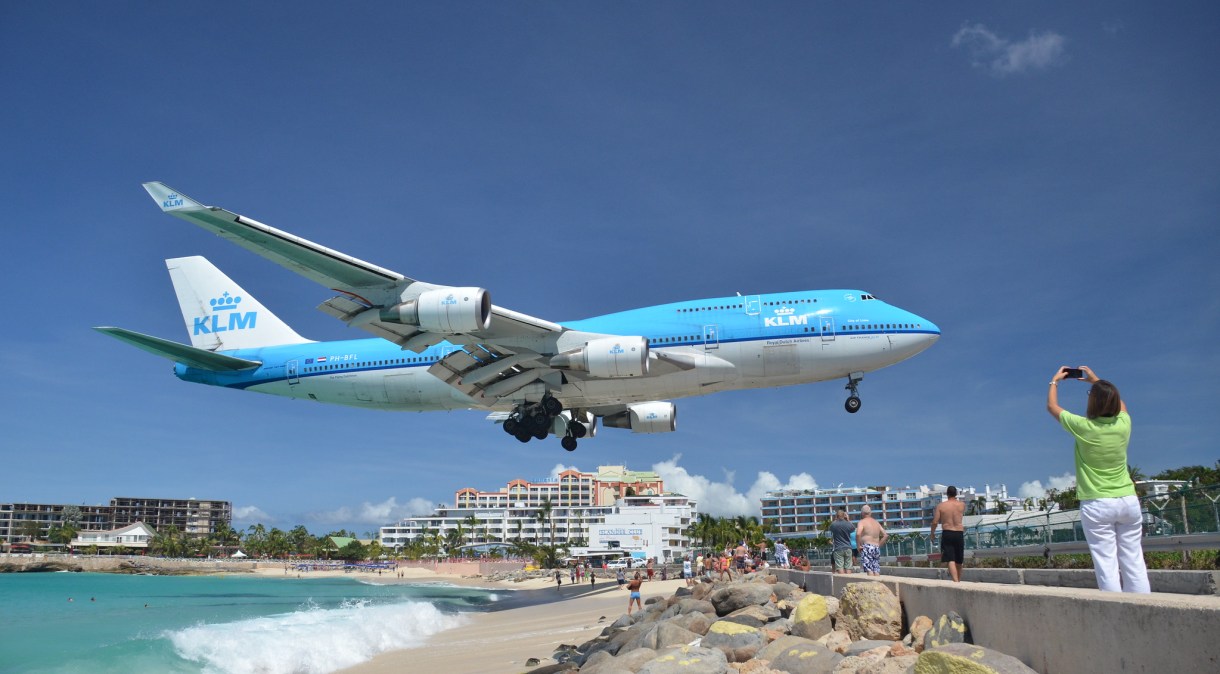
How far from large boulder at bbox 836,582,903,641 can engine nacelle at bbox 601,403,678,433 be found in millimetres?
23683

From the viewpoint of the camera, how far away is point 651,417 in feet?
109

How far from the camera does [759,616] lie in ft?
45.1

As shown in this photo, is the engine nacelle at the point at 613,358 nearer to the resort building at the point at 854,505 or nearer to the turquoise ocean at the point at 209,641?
the turquoise ocean at the point at 209,641

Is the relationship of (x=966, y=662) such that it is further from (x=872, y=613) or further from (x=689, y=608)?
(x=689, y=608)

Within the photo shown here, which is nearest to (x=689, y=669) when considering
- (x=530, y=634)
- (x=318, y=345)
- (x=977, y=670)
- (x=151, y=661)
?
(x=977, y=670)

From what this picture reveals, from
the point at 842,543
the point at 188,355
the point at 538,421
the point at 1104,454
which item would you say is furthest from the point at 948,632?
the point at 188,355

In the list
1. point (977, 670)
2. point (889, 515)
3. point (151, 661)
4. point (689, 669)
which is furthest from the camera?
point (889, 515)

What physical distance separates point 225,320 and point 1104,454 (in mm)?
34911

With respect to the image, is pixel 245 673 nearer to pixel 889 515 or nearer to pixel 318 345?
pixel 318 345

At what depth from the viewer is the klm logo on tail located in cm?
3422

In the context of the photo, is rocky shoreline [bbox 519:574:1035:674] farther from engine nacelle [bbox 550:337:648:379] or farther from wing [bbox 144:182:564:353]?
wing [bbox 144:182:564:353]

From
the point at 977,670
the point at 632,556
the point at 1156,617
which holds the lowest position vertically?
the point at 632,556

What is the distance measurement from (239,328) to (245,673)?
45.7 feet

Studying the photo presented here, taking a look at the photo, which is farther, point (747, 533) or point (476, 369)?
point (747, 533)
